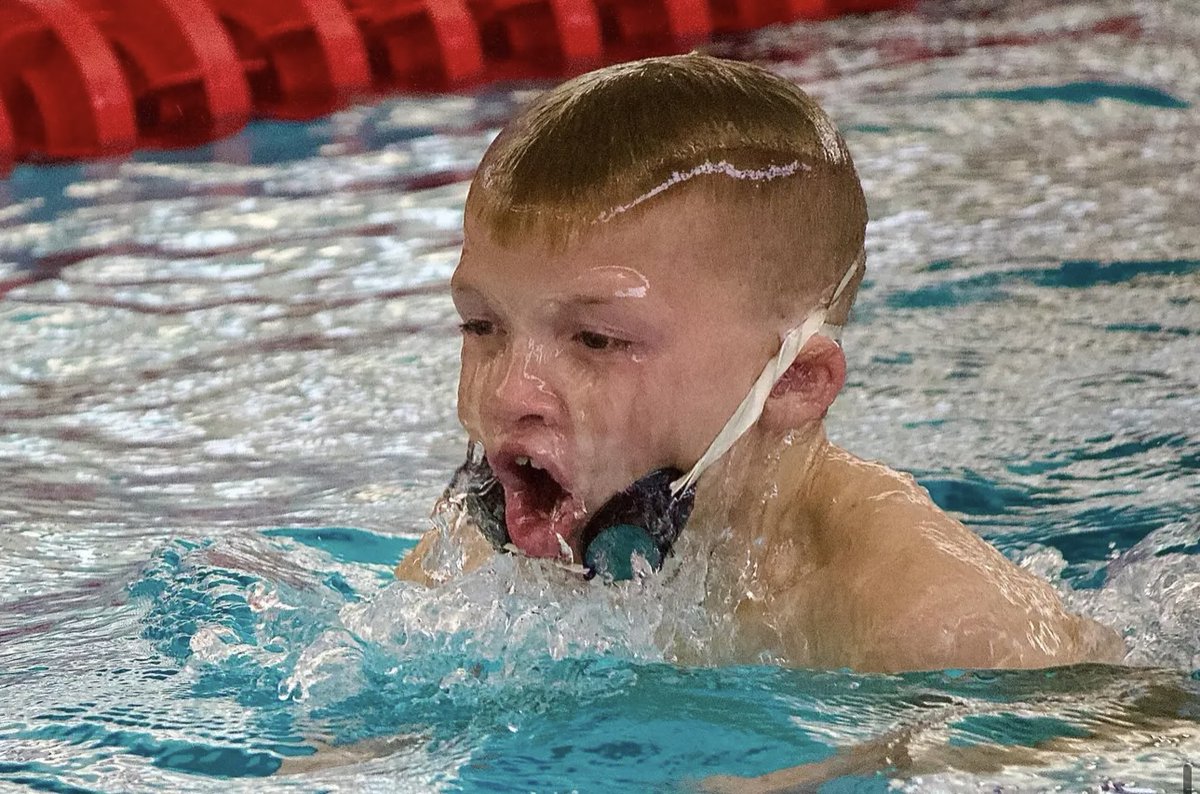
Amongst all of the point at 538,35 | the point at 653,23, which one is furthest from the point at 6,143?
the point at 653,23

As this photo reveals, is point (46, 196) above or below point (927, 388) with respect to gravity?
above

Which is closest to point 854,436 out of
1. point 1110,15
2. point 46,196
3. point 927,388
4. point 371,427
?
point 927,388

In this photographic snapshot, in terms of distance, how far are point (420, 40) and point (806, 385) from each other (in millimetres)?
4705

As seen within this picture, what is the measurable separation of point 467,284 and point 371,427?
1638 mm

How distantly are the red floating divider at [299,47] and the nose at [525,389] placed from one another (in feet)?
14.8

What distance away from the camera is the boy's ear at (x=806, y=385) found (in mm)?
1938

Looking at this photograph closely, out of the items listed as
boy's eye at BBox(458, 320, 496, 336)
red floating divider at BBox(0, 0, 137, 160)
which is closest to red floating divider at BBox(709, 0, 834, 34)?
red floating divider at BBox(0, 0, 137, 160)

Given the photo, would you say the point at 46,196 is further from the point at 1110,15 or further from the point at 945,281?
the point at 1110,15

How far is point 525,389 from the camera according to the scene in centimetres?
171

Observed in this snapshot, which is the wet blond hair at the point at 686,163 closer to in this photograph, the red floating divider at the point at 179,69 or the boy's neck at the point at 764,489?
the boy's neck at the point at 764,489

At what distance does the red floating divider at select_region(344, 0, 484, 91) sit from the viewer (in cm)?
631

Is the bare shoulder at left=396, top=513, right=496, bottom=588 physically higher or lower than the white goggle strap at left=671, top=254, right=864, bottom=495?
lower

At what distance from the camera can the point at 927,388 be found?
3369 millimetres

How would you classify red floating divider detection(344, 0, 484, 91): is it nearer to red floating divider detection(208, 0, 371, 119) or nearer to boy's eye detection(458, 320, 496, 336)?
red floating divider detection(208, 0, 371, 119)
